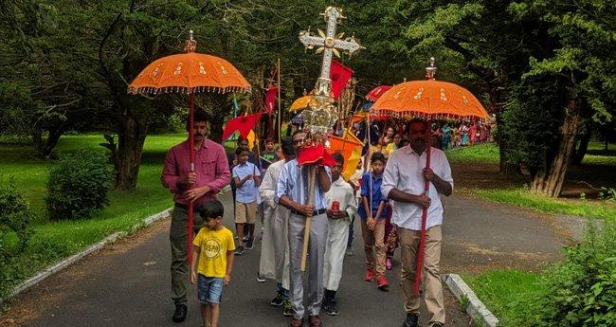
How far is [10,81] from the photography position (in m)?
16.8

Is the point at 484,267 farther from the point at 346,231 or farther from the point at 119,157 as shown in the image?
the point at 119,157

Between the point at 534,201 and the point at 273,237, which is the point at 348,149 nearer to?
the point at 273,237

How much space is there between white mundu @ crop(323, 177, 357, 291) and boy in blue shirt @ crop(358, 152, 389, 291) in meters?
0.92

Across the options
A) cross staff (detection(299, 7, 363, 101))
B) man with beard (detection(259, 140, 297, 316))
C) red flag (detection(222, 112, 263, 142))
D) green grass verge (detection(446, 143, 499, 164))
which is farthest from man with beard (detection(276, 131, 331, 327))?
green grass verge (detection(446, 143, 499, 164))

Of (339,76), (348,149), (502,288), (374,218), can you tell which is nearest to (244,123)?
(348,149)

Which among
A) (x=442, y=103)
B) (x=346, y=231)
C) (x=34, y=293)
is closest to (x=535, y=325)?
(x=442, y=103)

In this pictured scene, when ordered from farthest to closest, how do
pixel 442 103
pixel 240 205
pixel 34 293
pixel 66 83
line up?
pixel 66 83 < pixel 240 205 < pixel 34 293 < pixel 442 103

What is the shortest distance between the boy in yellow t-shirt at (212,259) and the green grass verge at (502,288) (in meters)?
2.56

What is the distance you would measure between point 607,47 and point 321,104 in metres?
10.8

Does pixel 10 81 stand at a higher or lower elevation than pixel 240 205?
higher

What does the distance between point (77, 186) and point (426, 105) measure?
10492mm

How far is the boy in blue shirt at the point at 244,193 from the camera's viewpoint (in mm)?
10352

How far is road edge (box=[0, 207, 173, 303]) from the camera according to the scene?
26.0 ft

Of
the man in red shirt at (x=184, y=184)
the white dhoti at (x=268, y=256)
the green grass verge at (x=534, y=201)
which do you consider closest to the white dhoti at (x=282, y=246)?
the white dhoti at (x=268, y=256)
